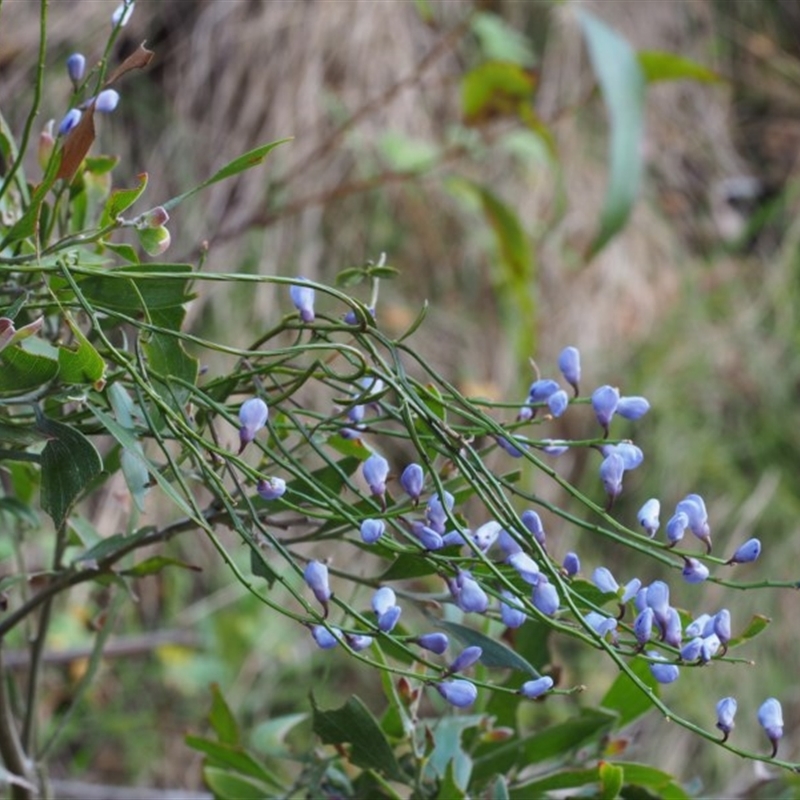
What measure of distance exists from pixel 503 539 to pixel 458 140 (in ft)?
4.52

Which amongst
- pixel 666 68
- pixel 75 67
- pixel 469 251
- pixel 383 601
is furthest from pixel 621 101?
pixel 383 601

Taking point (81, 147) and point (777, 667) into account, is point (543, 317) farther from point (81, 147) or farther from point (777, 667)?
point (81, 147)

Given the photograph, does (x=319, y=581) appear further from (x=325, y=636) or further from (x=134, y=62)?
(x=134, y=62)

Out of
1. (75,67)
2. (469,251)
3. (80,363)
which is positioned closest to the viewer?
(80,363)

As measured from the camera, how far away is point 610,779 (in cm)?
41

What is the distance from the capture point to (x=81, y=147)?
378mm

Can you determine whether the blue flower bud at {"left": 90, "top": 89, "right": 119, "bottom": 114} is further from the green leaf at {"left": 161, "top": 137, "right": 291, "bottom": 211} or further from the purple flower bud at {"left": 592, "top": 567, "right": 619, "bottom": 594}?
the purple flower bud at {"left": 592, "top": 567, "right": 619, "bottom": 594}

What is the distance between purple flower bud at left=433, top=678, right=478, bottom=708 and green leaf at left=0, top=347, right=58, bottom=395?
14cm

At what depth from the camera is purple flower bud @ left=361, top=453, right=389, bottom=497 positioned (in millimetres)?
370

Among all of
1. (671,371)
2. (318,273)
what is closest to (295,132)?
(318,273)

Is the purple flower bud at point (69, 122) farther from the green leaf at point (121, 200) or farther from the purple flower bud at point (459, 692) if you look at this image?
the purple flower bud at point (459, 692)

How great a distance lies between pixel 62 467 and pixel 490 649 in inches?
5.6

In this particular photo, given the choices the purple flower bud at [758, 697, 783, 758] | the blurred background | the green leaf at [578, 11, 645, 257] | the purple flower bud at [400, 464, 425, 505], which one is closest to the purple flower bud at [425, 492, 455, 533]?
the purple flower bud at [400, 464, 425, 505]

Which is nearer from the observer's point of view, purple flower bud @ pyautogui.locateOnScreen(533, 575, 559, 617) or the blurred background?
purple flower bud @ pyautogui.locateOnScreen(533, 575, 559, 617)
